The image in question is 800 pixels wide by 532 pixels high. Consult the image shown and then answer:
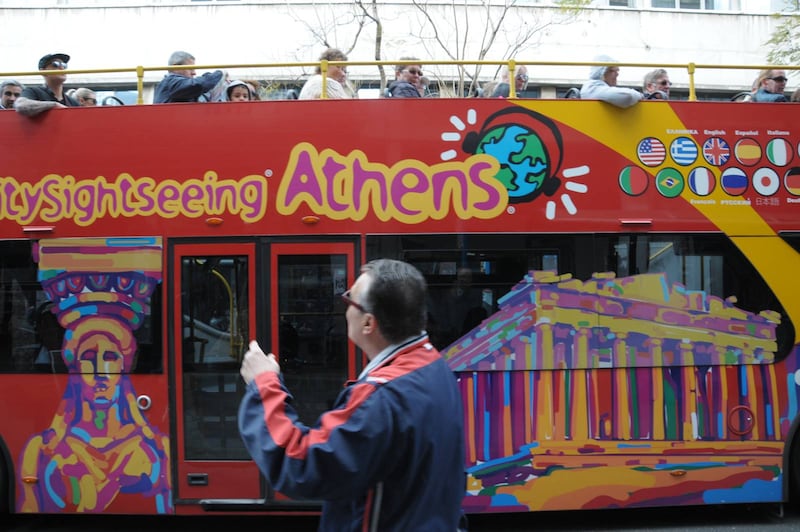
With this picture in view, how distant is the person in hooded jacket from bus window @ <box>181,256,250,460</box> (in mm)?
3290

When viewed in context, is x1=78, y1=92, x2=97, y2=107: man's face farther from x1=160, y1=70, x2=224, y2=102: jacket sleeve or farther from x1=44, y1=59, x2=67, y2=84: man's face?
x1=160, y1=70, x2=224, y2=102: jacket sleeve

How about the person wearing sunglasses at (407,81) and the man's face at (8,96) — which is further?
the man's face at (8,96)

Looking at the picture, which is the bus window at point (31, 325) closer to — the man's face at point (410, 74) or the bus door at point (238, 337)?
the bus door at point (238, 337)

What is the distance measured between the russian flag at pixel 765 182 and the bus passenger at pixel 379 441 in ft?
16.1

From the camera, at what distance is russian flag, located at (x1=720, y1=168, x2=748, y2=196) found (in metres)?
5.99

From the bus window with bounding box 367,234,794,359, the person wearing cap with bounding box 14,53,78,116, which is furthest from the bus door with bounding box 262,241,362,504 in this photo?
the person wearing cap with bounding box 14,53,78,116

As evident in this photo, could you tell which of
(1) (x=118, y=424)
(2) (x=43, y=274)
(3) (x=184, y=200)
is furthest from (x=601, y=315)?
(2) (x=43, y=274)

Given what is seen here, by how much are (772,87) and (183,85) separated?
5.34 metres

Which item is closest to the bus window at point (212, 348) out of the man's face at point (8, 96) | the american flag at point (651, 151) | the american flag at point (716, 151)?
the man's face at point (8, 96)

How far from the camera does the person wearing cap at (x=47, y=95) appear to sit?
5914 mm

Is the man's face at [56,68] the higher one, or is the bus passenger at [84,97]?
the man's face at [56,68]

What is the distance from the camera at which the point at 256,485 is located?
227 inches

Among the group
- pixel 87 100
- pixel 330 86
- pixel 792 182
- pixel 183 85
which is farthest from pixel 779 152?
pixel 87 100

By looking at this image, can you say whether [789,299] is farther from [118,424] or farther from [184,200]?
[118,424]
